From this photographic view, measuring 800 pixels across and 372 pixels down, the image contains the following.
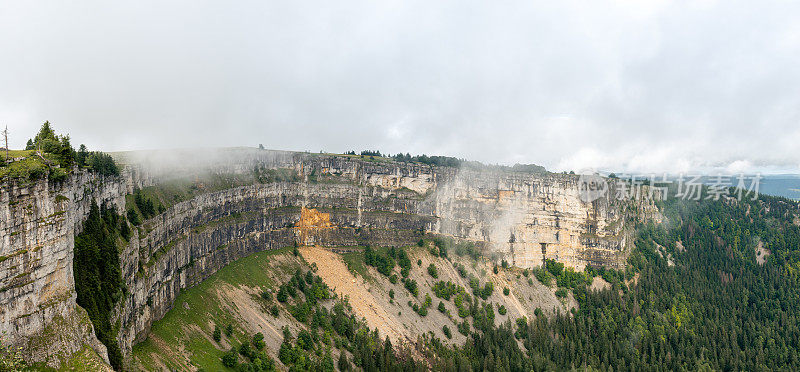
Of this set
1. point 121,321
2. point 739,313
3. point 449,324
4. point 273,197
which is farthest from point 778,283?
point 121,321

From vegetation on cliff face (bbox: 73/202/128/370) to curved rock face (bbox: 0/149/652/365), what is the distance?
211cm

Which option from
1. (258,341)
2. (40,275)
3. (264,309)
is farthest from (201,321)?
(40,275)

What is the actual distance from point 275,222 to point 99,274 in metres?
75.3

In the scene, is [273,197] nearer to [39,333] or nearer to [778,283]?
[39,333]

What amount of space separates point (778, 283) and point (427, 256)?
4758 inches

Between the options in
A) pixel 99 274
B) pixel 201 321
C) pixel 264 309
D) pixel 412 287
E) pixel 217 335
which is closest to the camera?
pixel 99 274

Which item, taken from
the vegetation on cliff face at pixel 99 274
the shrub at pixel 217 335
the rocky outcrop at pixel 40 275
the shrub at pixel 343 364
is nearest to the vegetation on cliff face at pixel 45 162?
the rocky outcrop at pixel 40 275

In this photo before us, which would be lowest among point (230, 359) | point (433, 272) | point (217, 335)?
point (433, 272)

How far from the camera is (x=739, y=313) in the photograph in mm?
141375

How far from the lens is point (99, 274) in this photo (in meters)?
50.3

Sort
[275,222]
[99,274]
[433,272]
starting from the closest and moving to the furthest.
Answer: [99,274] < [275,222] < [433,272]

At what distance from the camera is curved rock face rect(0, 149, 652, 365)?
1468 inches

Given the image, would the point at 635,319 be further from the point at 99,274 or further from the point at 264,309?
the point at 99,274

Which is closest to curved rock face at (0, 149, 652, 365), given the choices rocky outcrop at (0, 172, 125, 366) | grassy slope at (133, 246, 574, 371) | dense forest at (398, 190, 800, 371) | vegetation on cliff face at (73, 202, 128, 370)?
rocky outcrop at (0, 172, 125, 366)
